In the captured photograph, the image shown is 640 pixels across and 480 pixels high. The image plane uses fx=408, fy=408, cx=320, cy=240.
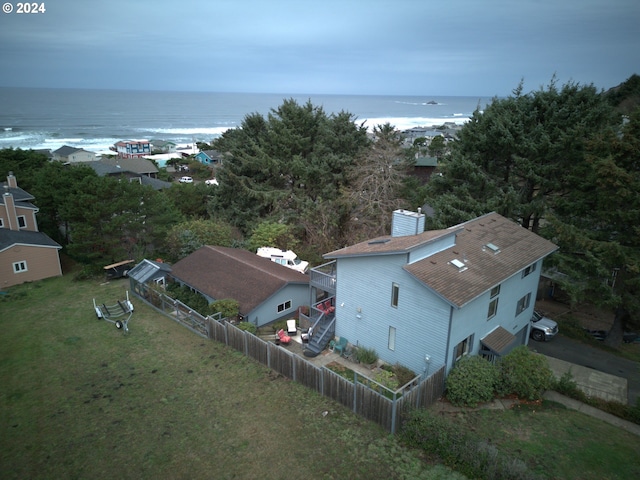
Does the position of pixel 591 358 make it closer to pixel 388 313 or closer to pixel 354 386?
pixel 388 313

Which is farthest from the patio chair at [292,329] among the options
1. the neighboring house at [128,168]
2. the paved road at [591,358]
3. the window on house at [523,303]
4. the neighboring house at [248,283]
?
the neighboring house at [128,168]

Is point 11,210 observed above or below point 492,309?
above

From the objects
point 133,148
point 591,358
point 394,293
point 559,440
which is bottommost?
point 591,358

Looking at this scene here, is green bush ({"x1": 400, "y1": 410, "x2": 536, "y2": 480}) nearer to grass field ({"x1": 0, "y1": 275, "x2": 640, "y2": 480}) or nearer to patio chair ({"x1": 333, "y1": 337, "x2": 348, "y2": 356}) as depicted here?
grass field ({"x1": 0, "y1": 275, "x2": 640, "y2": 480})

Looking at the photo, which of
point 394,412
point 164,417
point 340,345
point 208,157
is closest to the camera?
point 394,412

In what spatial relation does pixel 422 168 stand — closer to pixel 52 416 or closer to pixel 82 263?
pixel 82 263

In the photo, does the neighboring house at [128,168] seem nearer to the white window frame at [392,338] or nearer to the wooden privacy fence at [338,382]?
the wooden privacy fence at [338,382]

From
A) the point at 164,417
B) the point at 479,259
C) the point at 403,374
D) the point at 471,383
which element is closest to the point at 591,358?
the point at 479,259

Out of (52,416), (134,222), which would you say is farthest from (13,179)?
(52,416)
